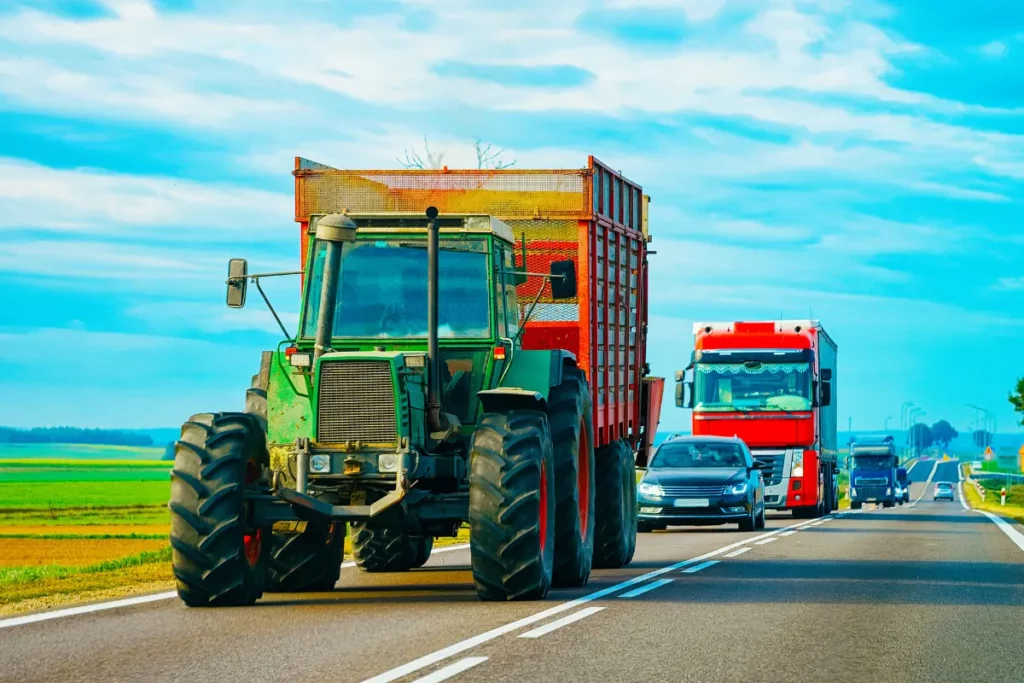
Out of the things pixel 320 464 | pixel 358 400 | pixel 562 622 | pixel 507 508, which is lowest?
pixel 562 622

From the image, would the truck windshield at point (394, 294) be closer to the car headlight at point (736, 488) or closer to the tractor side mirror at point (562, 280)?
the tractor side mirror at point (562, 280)

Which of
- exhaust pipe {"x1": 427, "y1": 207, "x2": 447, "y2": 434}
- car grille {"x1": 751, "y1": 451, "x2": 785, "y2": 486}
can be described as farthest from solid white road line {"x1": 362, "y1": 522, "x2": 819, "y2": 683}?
car grille {"x1": 751, "y1": 451, "x2": 785, "y2": 486}

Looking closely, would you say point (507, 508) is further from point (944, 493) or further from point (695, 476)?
point (944, 493)

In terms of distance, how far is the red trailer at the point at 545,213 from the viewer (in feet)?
54.7

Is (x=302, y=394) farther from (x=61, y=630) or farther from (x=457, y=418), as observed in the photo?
(x=61, y=630)

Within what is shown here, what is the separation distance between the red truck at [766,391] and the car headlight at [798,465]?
23mm

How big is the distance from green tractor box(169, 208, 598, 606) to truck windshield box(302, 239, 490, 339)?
0.01 metres

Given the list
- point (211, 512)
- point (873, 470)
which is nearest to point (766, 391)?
point (211, 512)

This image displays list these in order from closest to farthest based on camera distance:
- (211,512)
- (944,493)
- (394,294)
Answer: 1. (211,512)
2. (394,294)
3. (944,493)

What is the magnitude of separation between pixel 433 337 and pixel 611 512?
5911 mm

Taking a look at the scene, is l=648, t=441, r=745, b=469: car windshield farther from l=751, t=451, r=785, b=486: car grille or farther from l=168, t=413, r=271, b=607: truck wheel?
l=168, t=413, r=271, b=607: truck wheel

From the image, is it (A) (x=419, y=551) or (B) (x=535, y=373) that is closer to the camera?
(B) (x=535, y=373)

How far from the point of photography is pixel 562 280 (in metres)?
14.1

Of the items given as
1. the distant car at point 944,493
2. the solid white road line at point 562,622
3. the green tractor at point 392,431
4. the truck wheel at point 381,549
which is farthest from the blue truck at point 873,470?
the solid white road line at point 562,622
